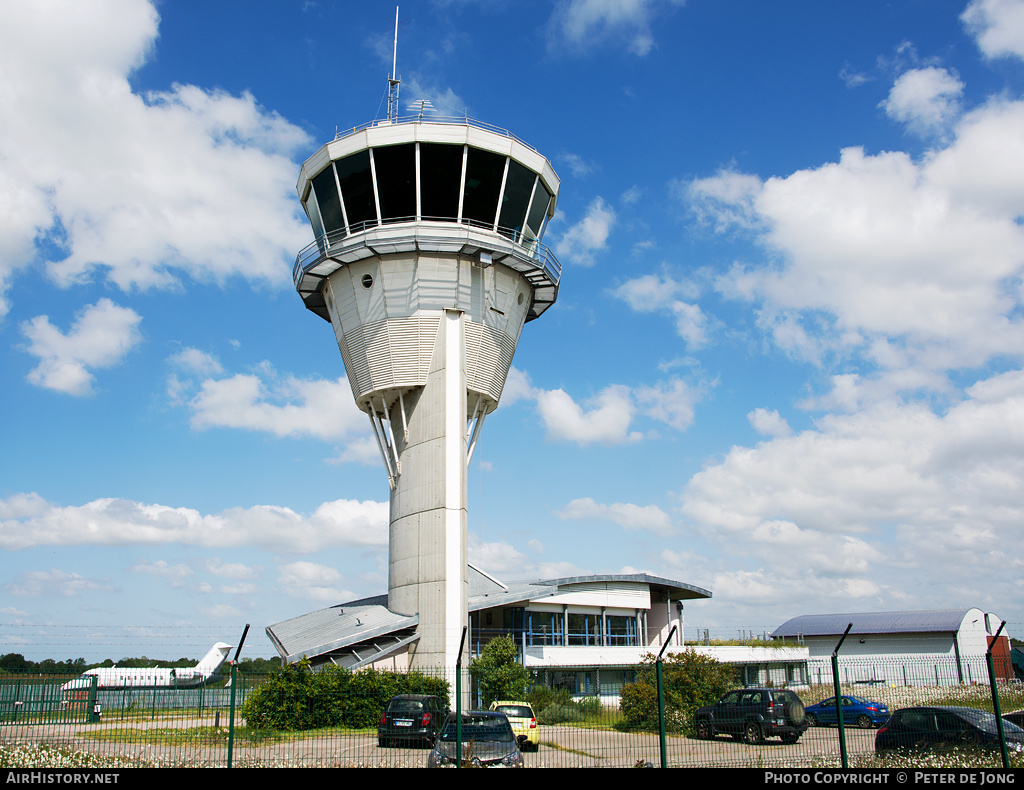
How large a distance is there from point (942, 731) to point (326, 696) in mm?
16548

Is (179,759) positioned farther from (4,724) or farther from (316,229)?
(316,229)

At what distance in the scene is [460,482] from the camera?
106 ft

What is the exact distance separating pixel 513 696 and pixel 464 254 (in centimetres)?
1858

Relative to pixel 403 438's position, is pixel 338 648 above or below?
below

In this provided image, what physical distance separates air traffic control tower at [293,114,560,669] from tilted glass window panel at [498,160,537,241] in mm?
58

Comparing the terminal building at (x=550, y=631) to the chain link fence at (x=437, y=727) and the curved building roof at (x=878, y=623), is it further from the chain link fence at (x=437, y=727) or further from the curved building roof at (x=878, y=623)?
the curved building roof at (x=878, y=623)

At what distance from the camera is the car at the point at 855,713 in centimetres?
2889

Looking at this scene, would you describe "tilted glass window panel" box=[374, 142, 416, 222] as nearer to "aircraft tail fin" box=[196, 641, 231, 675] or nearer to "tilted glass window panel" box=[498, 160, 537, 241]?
"tilted glass window panel" box=[498, 160, 537, 241]

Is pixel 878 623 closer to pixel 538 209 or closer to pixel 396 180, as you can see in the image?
pixel 538 209

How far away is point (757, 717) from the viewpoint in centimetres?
2044

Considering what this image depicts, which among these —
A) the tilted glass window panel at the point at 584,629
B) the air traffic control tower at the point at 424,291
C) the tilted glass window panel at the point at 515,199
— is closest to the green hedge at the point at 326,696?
the air traffic control tower at the point at 424,291

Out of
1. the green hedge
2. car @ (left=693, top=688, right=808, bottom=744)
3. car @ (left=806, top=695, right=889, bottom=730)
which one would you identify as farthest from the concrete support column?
car @ (left=806, top=695, right=889, bottom=730)

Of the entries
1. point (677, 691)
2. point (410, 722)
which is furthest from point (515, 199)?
point (410, 722)

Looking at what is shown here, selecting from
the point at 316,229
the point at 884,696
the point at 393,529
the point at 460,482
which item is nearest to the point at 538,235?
the point at 316,229
